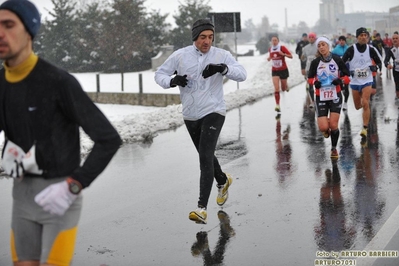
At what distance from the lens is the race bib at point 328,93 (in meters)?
10.2

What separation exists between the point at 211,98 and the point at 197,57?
1.49 feet

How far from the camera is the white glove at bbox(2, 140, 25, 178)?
11.2ft

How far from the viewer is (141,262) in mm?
5715

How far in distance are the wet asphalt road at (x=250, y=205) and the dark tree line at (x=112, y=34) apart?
30759 millimetres

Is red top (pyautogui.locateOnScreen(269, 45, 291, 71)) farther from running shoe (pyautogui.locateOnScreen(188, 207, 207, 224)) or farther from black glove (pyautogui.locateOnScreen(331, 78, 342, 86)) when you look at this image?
running shoe (pyautogui.locateOnScreen(188, 207, 207, 224))

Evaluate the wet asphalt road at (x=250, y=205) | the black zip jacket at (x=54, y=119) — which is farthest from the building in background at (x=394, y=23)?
the black zip jacket at (x=54, y=119)

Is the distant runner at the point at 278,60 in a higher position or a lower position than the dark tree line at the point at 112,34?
lower

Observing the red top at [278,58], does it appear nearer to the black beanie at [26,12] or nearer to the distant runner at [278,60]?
the distant runner at [278,60]

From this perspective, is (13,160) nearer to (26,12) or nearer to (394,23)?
(26,12)

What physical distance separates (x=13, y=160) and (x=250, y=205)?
4.47 m

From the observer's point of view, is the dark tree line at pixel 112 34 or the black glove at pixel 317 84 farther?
the dark tree line at pixel 112 34

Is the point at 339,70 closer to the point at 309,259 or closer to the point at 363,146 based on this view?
the point at 363,146

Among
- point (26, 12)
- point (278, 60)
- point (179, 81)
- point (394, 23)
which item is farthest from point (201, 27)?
point (394, 23)

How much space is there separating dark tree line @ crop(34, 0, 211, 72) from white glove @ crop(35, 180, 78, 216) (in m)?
38.1
